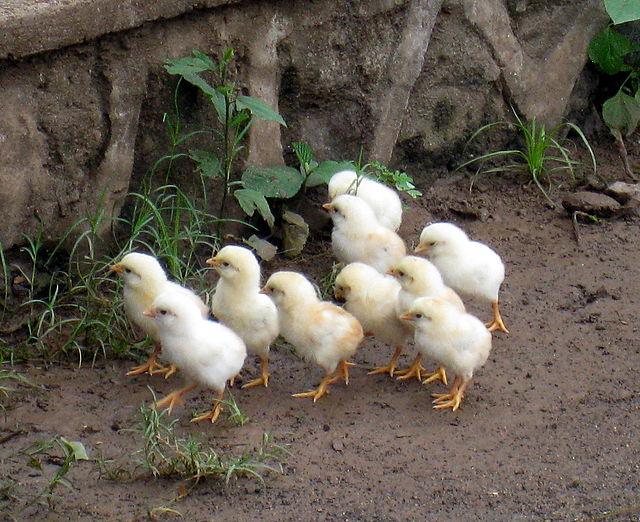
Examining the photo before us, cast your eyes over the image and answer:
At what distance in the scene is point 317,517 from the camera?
3.88 m

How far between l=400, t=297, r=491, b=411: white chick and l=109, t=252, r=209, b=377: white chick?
36.8 inches

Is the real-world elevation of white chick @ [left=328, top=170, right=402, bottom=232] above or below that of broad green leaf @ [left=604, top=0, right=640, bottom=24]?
below

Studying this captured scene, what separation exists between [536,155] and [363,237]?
1917 millimetres

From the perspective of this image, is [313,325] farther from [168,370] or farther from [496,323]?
[496,323]

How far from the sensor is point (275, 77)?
578 cm

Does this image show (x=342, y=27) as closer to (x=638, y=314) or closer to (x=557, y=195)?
(x=557, y=195)

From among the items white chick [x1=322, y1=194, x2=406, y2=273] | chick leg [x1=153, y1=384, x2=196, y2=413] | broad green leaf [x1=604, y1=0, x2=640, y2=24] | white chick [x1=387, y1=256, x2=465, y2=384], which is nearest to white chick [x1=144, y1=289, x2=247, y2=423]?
chick leg [x1=153, y1=384, x2=196, y2=413]

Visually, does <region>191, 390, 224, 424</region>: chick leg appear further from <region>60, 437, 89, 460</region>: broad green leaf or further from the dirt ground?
<region>60, 437, 89, 460</region>: broad green leaf

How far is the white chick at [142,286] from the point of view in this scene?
15.4 feet

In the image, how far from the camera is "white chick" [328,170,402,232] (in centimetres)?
570

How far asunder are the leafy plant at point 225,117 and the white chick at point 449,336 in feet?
3.99

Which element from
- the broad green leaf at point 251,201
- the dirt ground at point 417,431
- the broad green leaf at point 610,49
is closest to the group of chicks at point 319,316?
the dirt ground at point 417,431

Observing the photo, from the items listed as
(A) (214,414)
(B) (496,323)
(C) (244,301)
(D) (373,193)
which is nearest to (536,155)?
(D) (373,193)

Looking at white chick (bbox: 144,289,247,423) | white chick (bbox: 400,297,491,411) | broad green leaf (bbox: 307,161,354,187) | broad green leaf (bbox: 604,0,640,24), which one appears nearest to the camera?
white chick (bbox: 144,289,247,423)
